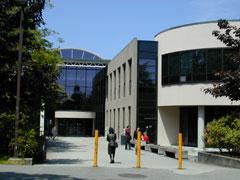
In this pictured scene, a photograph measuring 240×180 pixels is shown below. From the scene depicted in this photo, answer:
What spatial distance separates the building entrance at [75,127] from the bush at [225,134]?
180 ft

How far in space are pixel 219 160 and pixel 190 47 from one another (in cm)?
1788

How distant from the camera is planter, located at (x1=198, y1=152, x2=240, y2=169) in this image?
2080 centimetres

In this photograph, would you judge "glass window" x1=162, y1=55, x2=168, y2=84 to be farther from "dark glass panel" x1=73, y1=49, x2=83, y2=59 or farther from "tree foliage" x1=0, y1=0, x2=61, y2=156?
"dark glass panel" x1=73, y1=49, x2=83, y2=59

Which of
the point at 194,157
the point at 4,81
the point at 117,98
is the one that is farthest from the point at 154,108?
the point at 4,81

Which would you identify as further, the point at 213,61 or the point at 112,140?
the point at 213,61

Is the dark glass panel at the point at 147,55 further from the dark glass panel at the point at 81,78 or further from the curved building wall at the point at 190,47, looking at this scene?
the dark glass panel at the point at 81,78

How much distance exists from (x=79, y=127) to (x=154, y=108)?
35324 mm

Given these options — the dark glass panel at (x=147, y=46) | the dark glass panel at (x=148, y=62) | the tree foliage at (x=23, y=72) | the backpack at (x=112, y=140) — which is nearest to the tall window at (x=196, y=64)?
the dark glass panel at (x=147, y=46)

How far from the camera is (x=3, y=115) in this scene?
68.2ft

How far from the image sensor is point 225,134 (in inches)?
908

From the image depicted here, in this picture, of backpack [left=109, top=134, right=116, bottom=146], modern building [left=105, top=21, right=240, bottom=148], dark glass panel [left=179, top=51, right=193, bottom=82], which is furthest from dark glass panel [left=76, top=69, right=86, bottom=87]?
backpack [left=109, top=134, right=116, bottom=146]

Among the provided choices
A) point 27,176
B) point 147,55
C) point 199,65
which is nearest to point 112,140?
→ point 27,176

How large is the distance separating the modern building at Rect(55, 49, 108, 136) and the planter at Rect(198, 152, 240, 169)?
52018 millimetres

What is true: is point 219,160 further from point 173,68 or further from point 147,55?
point 147,55
